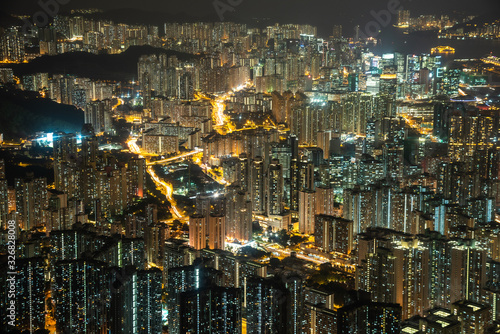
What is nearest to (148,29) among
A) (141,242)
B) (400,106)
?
(400,106)

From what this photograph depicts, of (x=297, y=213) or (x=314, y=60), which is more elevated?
(x=314, y=60)

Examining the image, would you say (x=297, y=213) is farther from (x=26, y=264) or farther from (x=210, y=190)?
(x=26, y=264)

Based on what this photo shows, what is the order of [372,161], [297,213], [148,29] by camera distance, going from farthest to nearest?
1. [148,29]
2. [372,161]
3. [297,213]

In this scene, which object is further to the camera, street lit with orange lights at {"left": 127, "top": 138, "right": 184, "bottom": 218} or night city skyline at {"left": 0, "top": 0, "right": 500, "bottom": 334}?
street lit with orange lights at {"left": 127, "top": 138, "right": 184, "bottom": 218}

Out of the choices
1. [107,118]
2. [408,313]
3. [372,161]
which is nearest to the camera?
[408,313]

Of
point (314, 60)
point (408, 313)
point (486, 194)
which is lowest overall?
point (408, 313)

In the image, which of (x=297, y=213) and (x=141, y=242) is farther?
(x=297, y=213)

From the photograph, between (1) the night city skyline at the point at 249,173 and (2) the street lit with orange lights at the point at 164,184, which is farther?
(2) the street lit with orange lights at the point at 164,184
